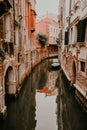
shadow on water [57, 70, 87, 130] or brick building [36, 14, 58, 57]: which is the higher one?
brick building [36, 14, 58, 57]

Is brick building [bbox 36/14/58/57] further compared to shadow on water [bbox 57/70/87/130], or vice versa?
brick building [bbox 36/14/58/57]

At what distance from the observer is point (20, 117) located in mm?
8719

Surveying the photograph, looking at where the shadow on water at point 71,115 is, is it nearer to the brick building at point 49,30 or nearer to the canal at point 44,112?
the canal at point 44,112

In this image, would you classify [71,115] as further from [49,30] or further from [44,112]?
[49,30]

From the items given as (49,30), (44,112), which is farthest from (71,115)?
(49,30)

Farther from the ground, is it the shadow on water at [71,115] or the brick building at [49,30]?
the brick building at [49,30]

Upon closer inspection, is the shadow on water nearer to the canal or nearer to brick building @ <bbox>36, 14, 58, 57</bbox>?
the canal

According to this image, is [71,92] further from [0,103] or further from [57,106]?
[0,103]

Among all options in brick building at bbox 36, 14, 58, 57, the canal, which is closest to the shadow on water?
the canal

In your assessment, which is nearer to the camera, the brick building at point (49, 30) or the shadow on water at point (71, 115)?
the shadow on water at point (71, 115)

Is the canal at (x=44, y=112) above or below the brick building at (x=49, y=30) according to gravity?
below

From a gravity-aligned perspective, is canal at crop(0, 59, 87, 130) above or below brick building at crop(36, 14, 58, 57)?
below

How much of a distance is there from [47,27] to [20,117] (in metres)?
35.0

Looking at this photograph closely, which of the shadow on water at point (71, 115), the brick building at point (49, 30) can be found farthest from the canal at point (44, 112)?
the brick building at point (49, 30)
